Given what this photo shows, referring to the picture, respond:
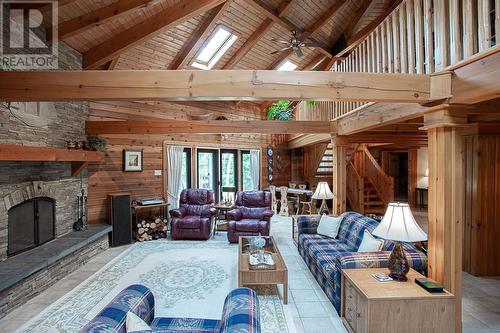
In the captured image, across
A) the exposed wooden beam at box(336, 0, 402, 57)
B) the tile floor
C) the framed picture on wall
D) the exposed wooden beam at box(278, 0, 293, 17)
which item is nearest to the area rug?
the tile floor

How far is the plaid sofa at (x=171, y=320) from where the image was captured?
4.95ft

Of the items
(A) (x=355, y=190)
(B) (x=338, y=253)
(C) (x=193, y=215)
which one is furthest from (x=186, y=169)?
(B) (x=338, y=253)

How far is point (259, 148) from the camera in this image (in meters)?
9.00

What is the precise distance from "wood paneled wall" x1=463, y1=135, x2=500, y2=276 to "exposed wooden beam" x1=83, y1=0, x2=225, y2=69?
4.64 metres

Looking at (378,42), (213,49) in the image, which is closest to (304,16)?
(213,49)

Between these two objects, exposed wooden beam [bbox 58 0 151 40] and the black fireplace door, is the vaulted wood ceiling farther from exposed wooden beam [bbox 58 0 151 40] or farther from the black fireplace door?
the black fireplace door

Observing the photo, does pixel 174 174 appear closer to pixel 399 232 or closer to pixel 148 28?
pixel 148 28

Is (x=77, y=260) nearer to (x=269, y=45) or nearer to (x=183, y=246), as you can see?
(x=183, y=246)

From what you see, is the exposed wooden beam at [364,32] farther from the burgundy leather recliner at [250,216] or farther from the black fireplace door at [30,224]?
the black fireplace door at [30,224]

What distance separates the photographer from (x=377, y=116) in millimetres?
3725

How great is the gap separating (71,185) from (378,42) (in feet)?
17.7

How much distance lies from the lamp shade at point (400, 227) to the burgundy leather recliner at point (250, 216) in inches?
128

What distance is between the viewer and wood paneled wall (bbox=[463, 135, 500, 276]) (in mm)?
3898

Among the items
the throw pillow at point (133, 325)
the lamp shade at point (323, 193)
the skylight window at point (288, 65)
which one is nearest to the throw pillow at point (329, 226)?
the lamp shade at point (323, 193)
